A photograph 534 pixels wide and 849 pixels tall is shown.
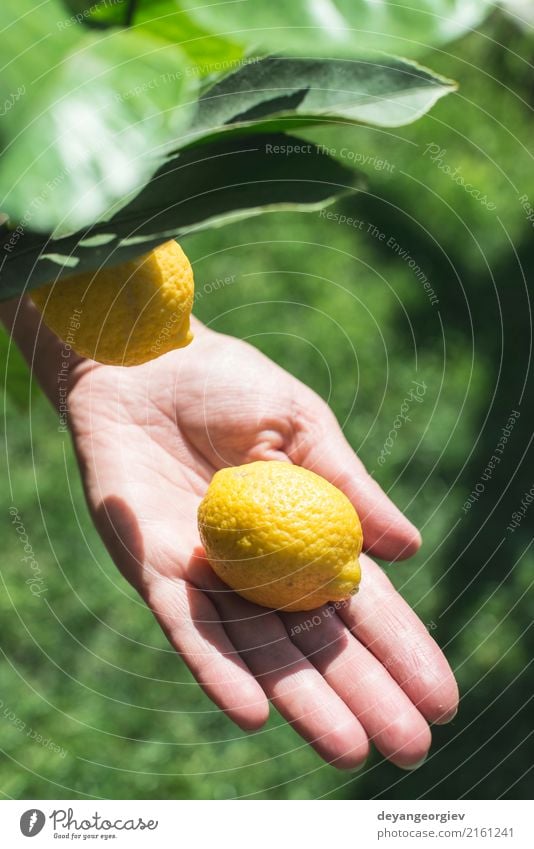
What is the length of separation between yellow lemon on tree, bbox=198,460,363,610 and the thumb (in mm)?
168

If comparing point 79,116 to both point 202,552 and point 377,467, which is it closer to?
point 202,552

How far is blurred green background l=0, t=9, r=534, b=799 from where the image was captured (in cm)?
199

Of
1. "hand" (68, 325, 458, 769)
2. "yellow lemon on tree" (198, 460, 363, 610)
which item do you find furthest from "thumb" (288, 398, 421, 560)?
"yellow lemon on tree" (198, 460, 363, 610)

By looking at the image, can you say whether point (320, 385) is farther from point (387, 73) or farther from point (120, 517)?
point (387, 73)

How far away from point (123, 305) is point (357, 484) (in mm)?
656

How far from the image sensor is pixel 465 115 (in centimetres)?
338

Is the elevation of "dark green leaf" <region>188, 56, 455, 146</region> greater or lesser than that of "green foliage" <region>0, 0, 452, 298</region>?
greater

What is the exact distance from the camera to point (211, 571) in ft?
4.53

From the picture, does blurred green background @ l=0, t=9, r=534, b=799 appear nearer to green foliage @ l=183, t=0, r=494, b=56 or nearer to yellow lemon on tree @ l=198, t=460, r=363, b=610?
yellow lemon on tree @ l=198, t=460, r=363, b=610

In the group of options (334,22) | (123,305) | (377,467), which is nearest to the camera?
(334,22)

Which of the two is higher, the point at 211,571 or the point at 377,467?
the point at 377,467

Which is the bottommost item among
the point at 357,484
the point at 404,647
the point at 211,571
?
the point at 211,571

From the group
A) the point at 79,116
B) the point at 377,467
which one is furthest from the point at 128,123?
the point at 377,467

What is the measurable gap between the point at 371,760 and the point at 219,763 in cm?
36
